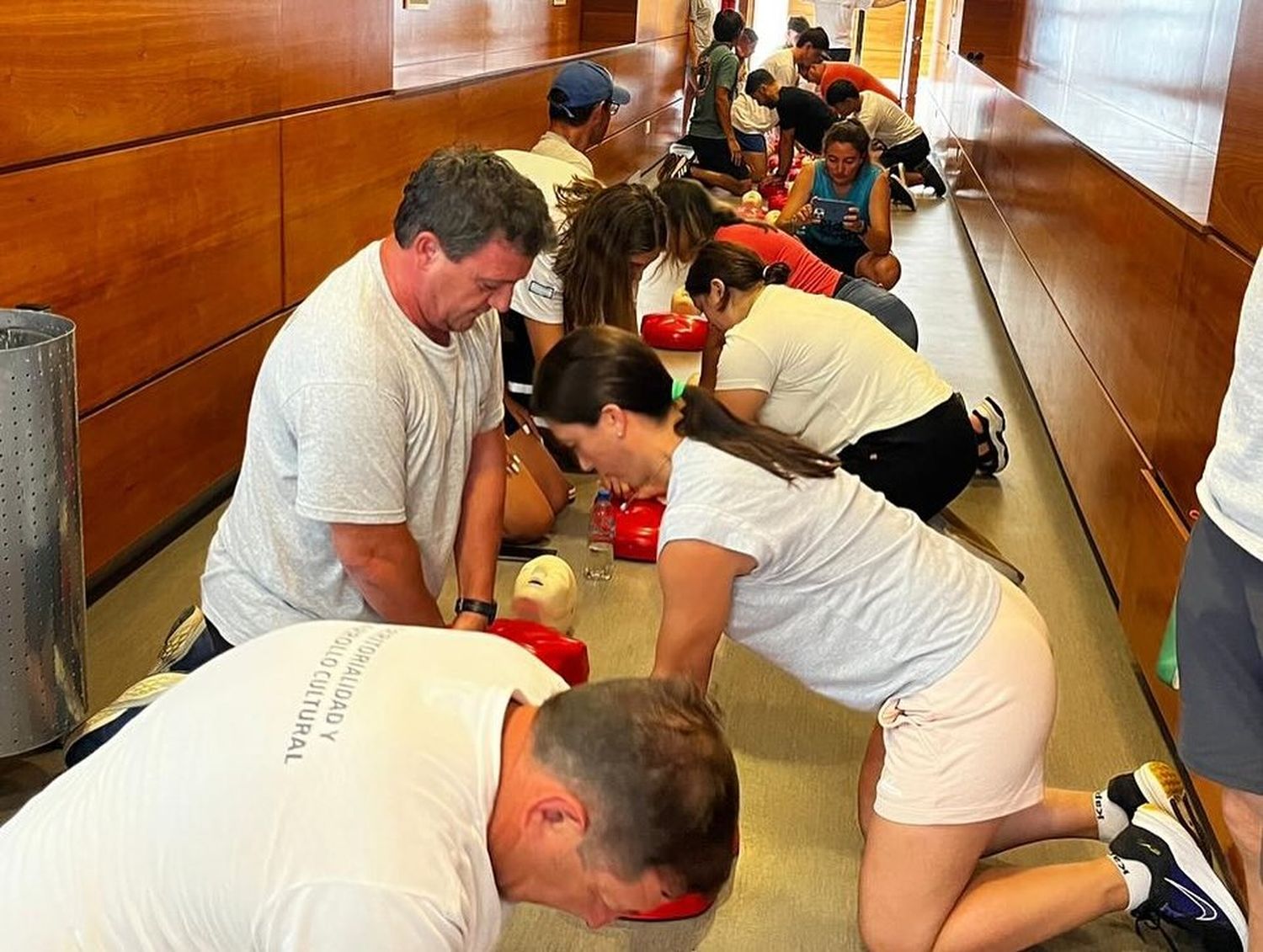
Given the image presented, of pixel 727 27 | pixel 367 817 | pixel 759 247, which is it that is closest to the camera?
pixel 367 817

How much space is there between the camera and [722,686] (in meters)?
3.16

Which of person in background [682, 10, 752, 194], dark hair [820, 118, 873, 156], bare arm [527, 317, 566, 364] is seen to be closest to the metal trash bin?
bare arm [527, 317, 566, 364]

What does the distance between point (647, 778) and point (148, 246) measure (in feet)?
8.66

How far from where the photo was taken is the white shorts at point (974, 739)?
2.19 m

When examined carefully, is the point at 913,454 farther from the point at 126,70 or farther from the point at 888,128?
the point at 888,128

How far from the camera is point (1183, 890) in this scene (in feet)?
7.42

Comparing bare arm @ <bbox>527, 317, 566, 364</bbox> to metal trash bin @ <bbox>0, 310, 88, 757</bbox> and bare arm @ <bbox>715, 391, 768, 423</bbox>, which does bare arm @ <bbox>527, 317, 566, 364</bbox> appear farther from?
metal trash bin @ <bbox>0, 310, 88, 757</bbox>

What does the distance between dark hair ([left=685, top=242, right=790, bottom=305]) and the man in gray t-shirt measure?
1.30m

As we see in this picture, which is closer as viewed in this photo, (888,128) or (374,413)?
(374,413)

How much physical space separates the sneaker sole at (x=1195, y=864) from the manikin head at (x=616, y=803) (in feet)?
4.26

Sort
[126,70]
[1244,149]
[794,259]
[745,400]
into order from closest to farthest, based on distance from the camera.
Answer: [1244,149]
[126,70]
[745,400]
[794,259]

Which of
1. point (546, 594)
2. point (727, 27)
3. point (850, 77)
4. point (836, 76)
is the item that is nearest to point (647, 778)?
point (546, 594)

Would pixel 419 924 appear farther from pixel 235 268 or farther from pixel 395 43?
pixel 395 43

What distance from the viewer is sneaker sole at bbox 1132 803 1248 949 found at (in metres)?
2.25
